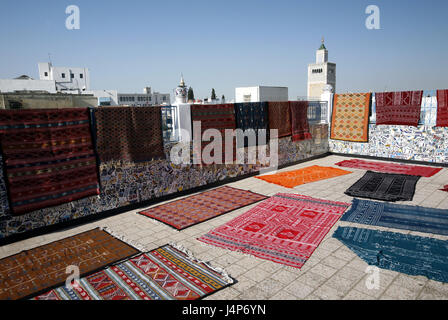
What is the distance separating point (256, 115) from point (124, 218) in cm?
336

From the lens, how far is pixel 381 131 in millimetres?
7789

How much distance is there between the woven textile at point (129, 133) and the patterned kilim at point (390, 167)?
4799mm

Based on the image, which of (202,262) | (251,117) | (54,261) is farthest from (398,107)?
(54,261)

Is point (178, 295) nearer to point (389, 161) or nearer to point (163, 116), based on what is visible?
point (163, 116)

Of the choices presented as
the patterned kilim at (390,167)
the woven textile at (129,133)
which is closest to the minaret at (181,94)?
the woven textile at (129,133)

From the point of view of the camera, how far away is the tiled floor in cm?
243

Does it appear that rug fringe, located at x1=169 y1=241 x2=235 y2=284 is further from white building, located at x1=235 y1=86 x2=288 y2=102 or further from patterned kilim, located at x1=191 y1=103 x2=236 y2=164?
white building, located at x1=235 y1=86 x2=288 y2=102

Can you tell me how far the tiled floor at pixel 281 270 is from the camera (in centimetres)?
243

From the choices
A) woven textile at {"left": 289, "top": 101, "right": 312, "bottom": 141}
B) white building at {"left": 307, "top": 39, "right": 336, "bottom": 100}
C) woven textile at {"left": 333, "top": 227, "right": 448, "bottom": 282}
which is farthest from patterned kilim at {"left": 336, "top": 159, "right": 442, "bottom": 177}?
white building at {"left": 307, "top": 39, "right": 336, "bottom": 100}

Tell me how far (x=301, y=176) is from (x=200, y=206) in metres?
2.68

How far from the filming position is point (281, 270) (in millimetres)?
2811

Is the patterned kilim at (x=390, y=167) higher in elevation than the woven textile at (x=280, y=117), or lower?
lower

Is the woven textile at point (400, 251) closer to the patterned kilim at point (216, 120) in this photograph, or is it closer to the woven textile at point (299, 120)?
the patterned kilim at point (216, 120)
